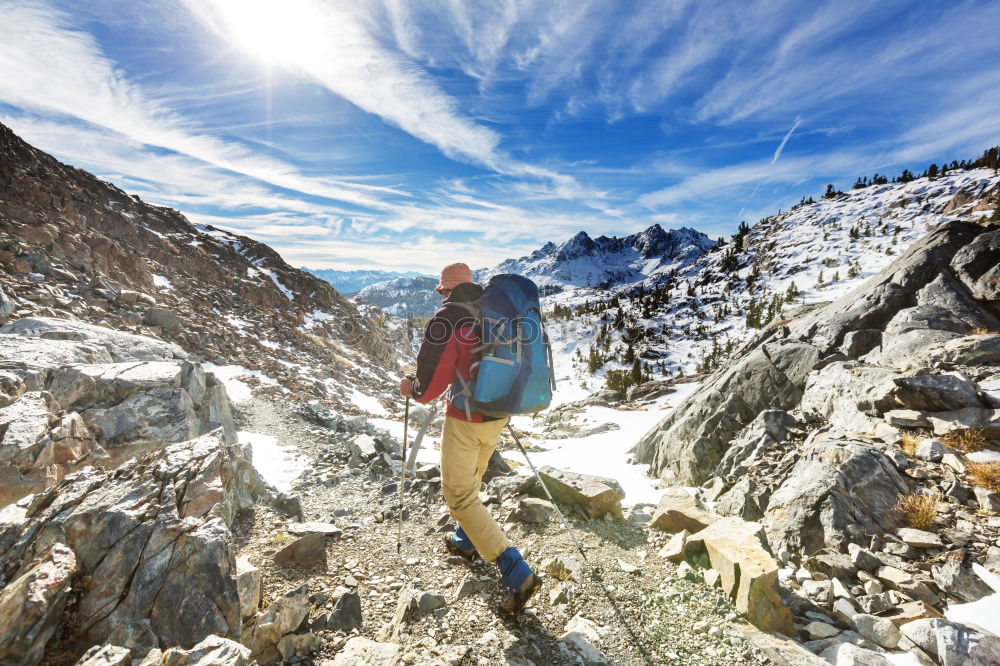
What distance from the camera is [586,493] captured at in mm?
6230

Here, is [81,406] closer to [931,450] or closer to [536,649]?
[536,649]

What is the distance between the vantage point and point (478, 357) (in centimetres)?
402

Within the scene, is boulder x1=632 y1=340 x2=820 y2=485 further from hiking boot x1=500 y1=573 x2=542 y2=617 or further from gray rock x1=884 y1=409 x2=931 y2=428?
hiking boot x1=500 y1=573 x2=542 y2=617

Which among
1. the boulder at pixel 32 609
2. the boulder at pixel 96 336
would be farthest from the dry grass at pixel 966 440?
the boulder at pixel 96 336

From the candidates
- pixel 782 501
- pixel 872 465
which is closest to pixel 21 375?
→ pixel 782 501

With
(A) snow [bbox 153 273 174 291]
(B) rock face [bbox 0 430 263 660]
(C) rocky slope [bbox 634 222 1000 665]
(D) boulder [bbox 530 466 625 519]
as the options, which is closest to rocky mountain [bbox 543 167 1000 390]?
(C) rocky slope [bbox 634 222 1000 665]

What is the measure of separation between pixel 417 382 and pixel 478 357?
709 millimetres

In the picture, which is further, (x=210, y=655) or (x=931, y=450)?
(x=931, y=450)

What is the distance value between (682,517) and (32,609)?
651cm

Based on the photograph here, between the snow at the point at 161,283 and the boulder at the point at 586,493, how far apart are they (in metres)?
39.0

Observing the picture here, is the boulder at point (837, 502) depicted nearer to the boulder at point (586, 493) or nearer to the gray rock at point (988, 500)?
the gray rock at point (988, 500)

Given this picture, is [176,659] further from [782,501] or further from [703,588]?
[782,501]

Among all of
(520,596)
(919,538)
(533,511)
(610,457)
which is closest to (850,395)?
(919,538)

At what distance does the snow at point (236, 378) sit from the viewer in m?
17.6
